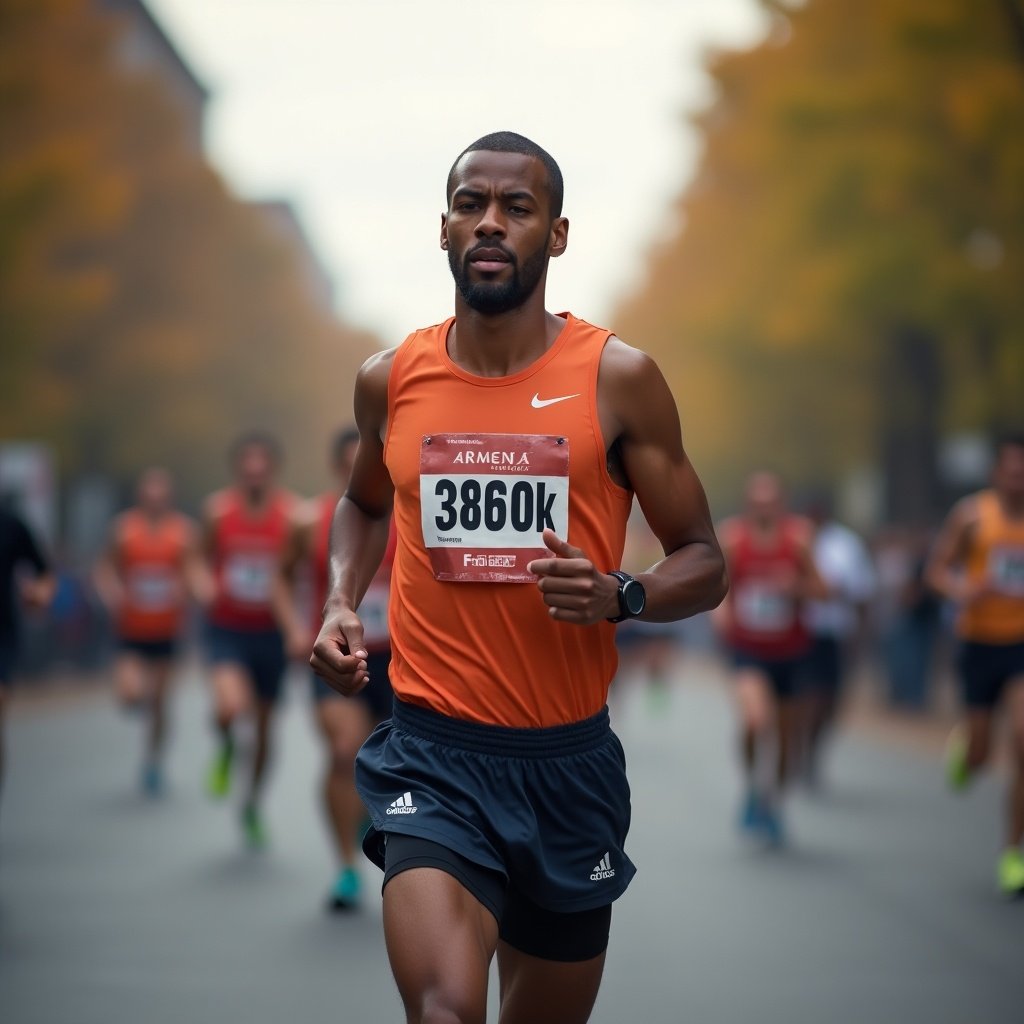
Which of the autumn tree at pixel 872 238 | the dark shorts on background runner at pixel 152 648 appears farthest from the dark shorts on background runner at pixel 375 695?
the autumn tree at pixel 872 238

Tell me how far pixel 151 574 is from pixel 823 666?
16.7 feet

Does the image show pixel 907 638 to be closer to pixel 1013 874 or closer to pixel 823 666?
pixel 823 666

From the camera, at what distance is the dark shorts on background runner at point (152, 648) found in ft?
46.9

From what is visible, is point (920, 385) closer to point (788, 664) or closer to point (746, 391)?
point (746, 391)

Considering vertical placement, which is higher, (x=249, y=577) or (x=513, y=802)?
(x=513, y=802)

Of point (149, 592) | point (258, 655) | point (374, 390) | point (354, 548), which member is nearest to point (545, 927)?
point (354, 548)

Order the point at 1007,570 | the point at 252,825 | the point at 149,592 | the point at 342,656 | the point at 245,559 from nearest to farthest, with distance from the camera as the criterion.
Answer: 1. the point at 342,656
2. the point at 1007,570
3. the point at 252,825
4. the point at 245,559
5. the point at 149,592

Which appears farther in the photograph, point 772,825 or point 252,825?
point 772,825

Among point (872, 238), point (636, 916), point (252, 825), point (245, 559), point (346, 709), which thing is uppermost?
point (872, 238)

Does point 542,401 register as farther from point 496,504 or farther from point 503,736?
point 503,736

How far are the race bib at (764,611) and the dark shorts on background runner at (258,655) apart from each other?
2.66 metres

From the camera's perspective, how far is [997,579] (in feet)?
31.7

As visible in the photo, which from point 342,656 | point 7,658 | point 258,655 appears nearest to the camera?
point 342,656

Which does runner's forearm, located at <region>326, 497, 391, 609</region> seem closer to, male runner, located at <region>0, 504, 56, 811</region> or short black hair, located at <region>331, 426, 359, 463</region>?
short black hair, located at <region>331, 426, 359, 463</region>
